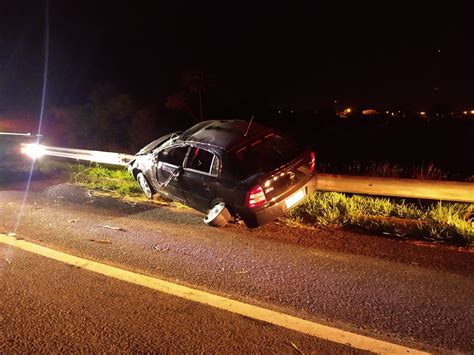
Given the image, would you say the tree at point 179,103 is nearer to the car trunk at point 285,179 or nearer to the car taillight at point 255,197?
the car trunk at point 285,179

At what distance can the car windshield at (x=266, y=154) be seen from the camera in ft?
21.4

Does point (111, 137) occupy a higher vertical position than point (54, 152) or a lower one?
lower

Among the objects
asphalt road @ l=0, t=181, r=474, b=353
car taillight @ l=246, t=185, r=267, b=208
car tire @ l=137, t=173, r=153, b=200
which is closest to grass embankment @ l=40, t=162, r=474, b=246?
asphalt road @ l=0, t=181, r=474, b=353

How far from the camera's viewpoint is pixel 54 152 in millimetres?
12750

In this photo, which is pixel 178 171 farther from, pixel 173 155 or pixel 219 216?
pixel 219 216

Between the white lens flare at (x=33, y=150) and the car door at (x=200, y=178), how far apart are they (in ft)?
21.7

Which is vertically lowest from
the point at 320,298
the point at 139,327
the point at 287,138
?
the point at 320,298

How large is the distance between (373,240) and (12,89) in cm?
3712

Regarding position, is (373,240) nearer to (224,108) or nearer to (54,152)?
(54,152)

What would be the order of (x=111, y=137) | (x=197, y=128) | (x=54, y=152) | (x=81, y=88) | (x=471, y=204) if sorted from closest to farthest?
(x=471, y=204) → (x=197, y=128) → (x=54, y=152) → (x=111, y=137) → (x=81, y=88)

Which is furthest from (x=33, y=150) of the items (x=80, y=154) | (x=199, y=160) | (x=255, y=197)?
(x=255, y=197)

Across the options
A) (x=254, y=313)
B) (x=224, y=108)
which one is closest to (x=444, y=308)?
(x=254, y=313)

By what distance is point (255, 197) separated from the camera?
6.17 m

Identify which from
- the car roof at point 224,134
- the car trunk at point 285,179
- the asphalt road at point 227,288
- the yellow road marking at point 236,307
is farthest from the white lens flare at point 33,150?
the car trunk at point 285,179
